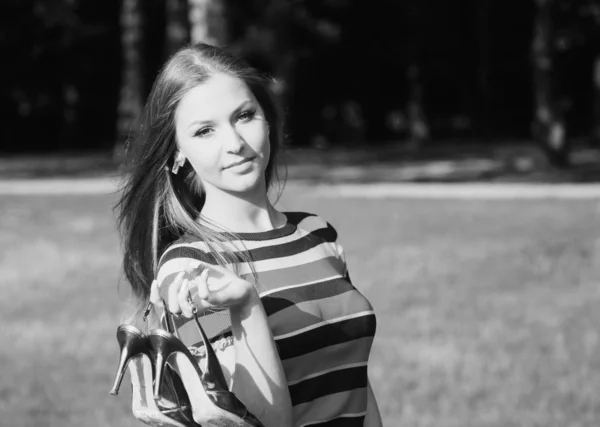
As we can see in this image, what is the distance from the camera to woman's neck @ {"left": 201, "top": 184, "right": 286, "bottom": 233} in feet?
6.97

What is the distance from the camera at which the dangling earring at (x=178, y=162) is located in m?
2.16

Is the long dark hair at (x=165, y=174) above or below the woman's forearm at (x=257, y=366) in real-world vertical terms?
above

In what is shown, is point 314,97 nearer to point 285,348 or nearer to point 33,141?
point 33,141

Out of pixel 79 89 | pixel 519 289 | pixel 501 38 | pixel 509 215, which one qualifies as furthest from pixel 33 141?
pixel 519 289

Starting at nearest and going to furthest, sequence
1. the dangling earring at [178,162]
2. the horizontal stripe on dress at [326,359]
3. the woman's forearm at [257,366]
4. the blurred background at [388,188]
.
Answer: the woman's forearm at [257,366] → the horizontal stripe on dress at [326,359] → the dangling earring at [178,162] → the blurred background at [388,188]

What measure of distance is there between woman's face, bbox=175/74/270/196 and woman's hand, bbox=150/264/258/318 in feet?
1.16

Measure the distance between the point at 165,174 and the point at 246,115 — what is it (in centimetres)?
27

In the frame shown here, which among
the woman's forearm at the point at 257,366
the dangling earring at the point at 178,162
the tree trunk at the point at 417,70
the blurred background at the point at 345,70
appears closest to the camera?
the woman's forearm at the point at 257,366

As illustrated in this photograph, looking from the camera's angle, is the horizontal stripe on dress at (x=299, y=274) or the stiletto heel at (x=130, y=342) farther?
the horizontal stripe on dress at (x=299, y=274)

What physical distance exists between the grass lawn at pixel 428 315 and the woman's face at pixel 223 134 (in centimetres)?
164

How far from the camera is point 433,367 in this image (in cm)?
583

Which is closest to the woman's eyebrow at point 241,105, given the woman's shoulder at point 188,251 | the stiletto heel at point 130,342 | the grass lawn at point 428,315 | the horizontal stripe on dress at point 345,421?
the woman's shoulder at point 188,251

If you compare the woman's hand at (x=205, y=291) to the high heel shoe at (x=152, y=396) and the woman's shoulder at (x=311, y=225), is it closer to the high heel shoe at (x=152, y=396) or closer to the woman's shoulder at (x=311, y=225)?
the high heel shoe at (x=152, y=396)

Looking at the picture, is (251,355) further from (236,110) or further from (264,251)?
(236,110)
